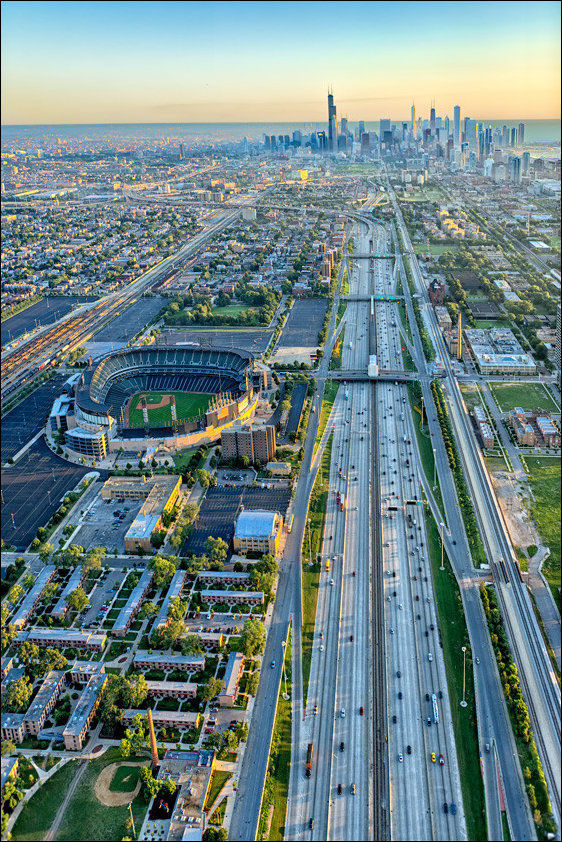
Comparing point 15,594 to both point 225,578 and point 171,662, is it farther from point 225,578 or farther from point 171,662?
point 225,578

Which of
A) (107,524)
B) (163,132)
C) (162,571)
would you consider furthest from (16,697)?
(163,132)

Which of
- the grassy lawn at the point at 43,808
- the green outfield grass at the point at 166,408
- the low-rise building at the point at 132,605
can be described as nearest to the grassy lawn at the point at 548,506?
the low-rise building at the point at 132,605

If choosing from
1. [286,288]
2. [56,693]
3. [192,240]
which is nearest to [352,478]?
[56,693]

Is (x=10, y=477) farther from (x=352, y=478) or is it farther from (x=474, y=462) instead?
(x=474, y=462)

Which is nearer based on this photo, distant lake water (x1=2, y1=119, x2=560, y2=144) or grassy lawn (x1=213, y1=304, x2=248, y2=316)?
grassy lawn (x1=213, y1=304, x2=248, y2=316)

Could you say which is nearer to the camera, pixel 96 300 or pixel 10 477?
pixel 10 477

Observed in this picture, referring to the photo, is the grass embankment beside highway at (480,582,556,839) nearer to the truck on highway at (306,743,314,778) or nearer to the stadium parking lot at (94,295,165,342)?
the truck on highway at (306,743,314,778)

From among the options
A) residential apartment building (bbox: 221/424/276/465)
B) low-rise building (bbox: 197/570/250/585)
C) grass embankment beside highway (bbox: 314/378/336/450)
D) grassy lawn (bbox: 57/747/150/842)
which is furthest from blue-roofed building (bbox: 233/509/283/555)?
grassy lawn (bbox: 57/747/150/842)
